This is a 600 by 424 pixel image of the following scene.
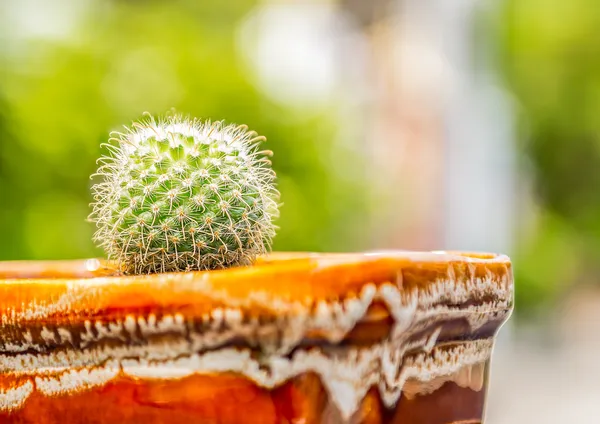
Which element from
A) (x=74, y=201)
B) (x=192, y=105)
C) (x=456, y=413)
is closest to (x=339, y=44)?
(x=192, y=105)

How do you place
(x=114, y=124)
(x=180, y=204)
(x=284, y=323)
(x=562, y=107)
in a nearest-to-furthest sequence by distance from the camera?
(x=284, y=323)
(x=180, y=204)
(x=114, y=124)
(x=562, y=107)

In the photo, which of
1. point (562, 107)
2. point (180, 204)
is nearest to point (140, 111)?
point (180, 204)

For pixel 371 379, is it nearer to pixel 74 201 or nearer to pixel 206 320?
pixel 206 320

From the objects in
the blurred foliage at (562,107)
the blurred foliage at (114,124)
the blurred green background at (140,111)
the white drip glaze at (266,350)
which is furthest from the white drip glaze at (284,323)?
the blurred foliage at (562,107)

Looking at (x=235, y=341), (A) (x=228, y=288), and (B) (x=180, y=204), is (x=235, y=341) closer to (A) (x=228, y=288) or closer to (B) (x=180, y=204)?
(A) (x=228, y=288)

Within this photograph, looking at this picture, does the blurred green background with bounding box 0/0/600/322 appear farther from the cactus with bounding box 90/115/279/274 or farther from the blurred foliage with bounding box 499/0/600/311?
the blurred foliage with bounding box 499/0/600/311
